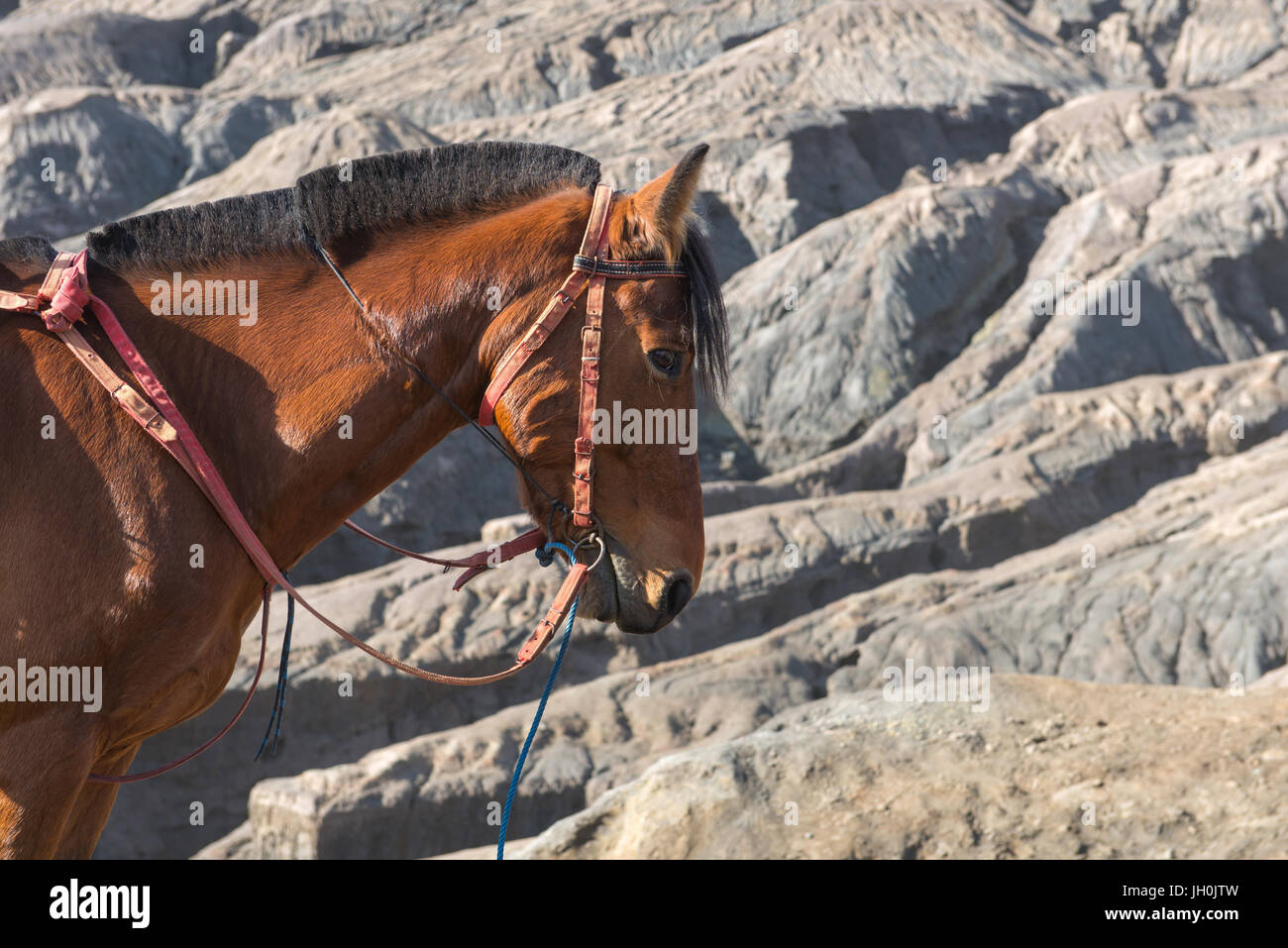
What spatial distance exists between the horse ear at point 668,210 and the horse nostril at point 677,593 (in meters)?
0.75

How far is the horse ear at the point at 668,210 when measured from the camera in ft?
8.63

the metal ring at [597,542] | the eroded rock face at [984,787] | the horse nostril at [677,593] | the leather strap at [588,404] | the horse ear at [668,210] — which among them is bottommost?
the eroded rock face at [984,787]

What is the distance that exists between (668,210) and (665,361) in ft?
1.14

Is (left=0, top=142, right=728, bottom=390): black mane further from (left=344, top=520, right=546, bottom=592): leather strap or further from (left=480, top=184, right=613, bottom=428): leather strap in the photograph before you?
(left=344, top=520, right=546, bottom=592): leather strap

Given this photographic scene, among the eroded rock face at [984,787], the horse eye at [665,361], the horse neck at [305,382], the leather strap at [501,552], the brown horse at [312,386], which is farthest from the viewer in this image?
the eroded rock face at [984,787]

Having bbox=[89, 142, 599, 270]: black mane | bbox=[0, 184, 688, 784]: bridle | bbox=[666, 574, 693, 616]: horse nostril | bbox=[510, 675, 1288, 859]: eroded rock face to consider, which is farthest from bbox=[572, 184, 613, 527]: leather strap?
bbox=[510, 675, 1288, 859]: eroded rock face

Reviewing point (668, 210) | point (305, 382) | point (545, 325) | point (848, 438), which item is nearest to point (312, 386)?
point (305, 382)

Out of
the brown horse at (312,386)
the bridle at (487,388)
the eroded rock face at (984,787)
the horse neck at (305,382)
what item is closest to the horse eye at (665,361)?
the brown horse at (312,386)

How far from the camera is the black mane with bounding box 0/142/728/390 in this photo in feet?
8.68

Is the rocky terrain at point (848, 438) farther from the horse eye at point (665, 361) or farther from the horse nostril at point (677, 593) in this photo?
the horse eye at point (665, 361)
